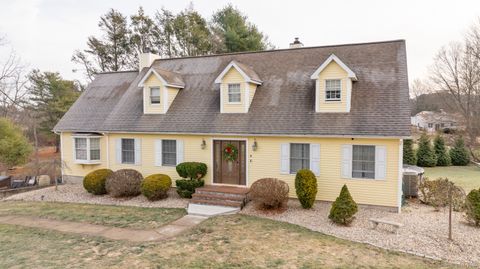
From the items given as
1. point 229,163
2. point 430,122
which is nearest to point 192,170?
point 229,163

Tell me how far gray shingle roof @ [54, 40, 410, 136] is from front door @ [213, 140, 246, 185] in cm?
71

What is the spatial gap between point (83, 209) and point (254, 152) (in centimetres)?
750

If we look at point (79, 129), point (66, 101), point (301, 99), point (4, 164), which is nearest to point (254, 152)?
point (301, 99)

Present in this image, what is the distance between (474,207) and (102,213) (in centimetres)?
1296

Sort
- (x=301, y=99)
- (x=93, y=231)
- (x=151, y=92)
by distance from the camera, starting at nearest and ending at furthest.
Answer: (x=93, y=231), (x=301, y=99), (x=151, y=92)

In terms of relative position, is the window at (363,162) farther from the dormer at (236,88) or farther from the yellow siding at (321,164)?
the dormer at (236,88)

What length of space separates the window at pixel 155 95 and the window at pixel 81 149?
4227mm

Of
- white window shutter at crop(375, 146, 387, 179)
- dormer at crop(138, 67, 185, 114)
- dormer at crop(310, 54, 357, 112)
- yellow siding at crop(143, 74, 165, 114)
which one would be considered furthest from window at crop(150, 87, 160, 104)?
white window shutter at crop(375, 146, 387, 179)

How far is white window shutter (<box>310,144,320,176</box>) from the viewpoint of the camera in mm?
12281

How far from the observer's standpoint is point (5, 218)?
1166 cm

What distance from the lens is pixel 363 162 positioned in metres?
11.7

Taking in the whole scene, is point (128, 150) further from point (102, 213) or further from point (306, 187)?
point (306, 187)

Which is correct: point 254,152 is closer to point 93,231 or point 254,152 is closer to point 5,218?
point 93,231

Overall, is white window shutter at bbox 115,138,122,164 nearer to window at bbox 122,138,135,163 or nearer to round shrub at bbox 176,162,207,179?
window at bbox 122,138,135,163
